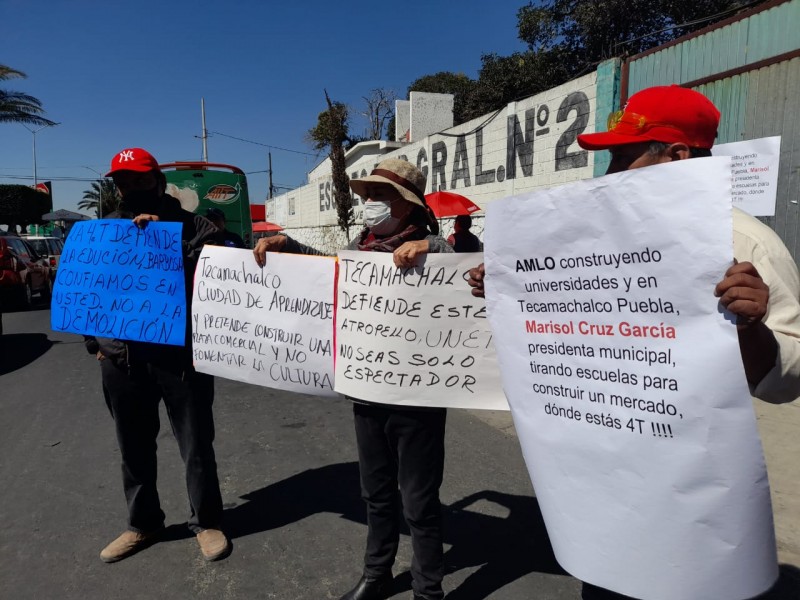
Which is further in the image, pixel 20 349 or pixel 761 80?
pixel 20 349

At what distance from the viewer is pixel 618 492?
5.05ft

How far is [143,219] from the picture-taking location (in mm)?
2953

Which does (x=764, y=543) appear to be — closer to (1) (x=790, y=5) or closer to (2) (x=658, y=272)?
(2) (x=658, y=272)

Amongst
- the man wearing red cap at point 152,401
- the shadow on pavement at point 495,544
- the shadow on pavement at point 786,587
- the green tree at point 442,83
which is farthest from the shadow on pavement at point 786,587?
the green tree at point 442,83

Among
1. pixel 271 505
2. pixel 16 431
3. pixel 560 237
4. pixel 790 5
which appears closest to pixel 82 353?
pixel 16 431

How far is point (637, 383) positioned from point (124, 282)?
261 cm

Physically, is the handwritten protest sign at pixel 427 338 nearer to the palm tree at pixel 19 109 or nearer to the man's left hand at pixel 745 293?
the man's left hand at pixel 745 293

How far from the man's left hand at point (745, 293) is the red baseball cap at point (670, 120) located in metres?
0.49

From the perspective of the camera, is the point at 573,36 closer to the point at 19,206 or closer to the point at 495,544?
the point at 495,544

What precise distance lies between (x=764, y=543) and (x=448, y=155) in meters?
12.7

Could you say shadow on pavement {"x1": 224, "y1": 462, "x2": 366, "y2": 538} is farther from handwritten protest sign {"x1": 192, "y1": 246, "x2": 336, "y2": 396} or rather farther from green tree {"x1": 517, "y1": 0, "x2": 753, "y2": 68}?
green tree {"x1": 517, "y1": 0, "x2": 753, "y2": 68}

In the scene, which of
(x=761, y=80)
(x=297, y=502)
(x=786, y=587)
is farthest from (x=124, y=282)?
(x=761, y=80)

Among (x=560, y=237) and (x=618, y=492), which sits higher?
(x=560, y=237)

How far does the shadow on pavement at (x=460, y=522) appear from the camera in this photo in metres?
2.86
